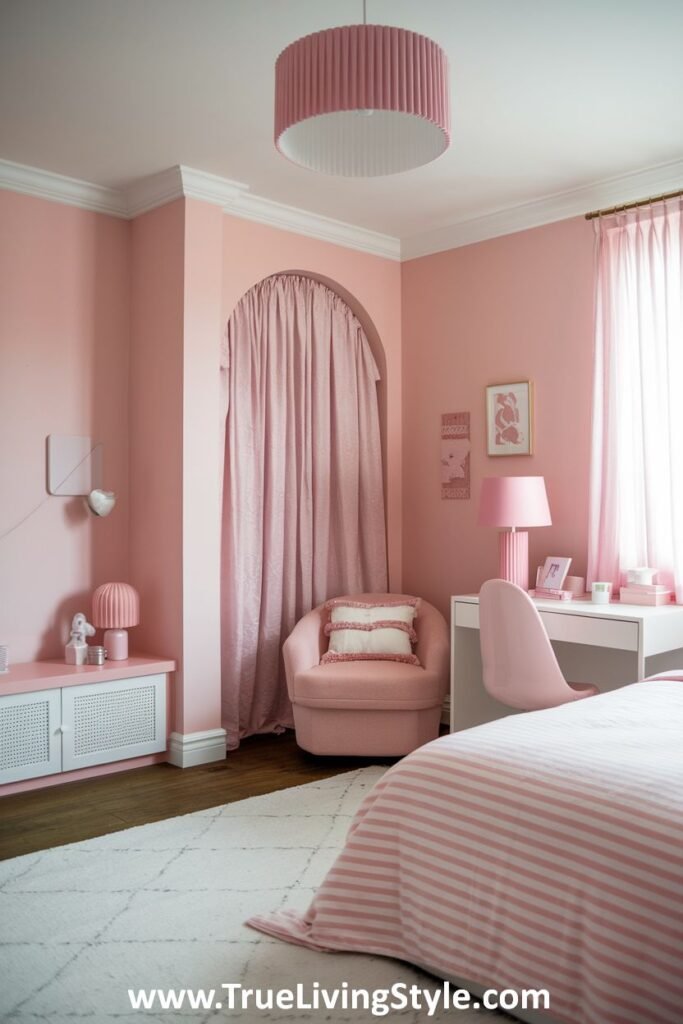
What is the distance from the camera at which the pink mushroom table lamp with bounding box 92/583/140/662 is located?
411cm

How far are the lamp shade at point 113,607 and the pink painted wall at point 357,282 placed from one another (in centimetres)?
143

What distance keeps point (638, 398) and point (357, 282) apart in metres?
1.74

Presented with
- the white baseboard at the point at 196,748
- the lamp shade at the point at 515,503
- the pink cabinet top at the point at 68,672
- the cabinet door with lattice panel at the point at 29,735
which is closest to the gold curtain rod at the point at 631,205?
the lamp shade at the point at 515,503

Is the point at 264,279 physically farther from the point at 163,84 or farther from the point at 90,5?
the point at 90,5

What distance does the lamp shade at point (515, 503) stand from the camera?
160 inches

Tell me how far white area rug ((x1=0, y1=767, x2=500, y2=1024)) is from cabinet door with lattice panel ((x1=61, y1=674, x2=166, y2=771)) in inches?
28.4

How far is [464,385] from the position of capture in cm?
490

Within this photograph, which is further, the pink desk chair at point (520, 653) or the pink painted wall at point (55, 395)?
the pink painted wall at point (55, 395)

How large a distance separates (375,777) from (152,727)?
105 cm

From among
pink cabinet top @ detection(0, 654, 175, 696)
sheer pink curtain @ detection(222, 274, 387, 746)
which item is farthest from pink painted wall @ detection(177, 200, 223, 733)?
sheer pink curtain @ detection(222, 274, 387, 746)

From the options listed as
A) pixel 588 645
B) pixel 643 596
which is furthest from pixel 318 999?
pixel 588 645

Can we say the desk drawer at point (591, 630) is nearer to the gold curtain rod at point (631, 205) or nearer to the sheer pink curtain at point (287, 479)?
the sheer pink curtain at point (287, 479)

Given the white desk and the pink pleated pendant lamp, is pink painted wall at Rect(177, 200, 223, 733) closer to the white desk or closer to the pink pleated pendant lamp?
the white desk

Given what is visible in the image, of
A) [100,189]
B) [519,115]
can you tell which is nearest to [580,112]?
[519,115]
